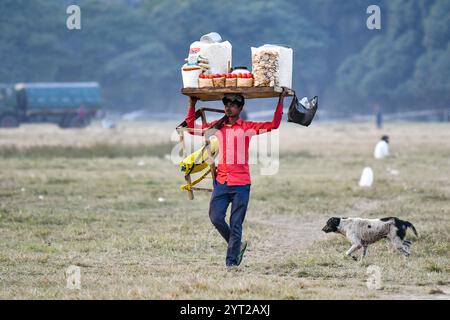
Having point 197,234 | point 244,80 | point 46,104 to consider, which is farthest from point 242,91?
point 46,104

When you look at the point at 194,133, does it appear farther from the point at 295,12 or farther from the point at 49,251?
the point at 295,12

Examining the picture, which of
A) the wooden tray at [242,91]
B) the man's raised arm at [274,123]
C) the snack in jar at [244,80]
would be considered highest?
the snack in jar at [244,80]

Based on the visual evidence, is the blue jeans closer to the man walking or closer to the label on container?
the man walking

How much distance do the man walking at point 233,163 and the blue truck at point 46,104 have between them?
51.1 m

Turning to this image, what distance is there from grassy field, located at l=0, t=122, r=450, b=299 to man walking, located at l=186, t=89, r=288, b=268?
47cm

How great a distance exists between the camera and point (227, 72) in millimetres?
11055

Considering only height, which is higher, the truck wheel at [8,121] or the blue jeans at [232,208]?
the blue jeans at [232,208]

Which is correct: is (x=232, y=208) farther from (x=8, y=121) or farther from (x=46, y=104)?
(x=46, y=104)

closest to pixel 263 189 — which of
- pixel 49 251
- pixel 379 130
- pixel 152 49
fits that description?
pixel 49 251

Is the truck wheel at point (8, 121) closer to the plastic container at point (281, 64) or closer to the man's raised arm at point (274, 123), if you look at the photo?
the man's raised arm at point (274, 123)

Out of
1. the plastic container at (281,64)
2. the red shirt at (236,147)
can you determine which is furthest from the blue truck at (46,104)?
the plastic container at (281,64)

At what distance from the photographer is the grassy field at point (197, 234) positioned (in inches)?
394
